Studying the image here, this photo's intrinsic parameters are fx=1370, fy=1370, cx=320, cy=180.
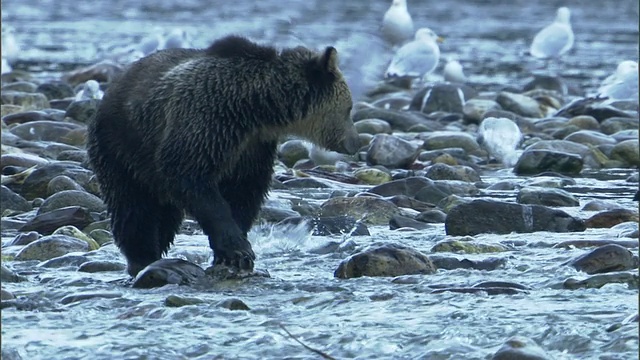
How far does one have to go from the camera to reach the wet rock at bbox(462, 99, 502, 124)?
13.2m

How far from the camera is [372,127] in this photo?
1193 centimetres

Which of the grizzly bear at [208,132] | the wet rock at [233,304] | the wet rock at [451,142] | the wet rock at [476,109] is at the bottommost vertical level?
the wet rock at [476,109]

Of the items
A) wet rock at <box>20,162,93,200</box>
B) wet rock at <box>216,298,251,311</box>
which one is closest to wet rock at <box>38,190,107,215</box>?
wet rock at <box>20,162,93,200</box>

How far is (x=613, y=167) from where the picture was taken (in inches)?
410

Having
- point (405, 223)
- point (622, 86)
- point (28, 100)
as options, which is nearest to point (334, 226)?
point (405, 223)

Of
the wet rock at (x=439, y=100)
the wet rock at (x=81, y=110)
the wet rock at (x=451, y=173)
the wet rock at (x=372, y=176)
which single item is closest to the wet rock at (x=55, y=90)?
the wet rock at (x=81, y=110)

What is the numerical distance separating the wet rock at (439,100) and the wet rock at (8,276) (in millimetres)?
8281

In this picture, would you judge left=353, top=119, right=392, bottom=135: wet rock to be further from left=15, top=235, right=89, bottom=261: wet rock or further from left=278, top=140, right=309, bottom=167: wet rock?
left=15, top=235, right=89, bottom=261: wet rock

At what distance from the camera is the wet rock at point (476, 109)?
13.2 metres

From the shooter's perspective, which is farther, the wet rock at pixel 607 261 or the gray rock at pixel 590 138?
the gray rock at pixel 590 138

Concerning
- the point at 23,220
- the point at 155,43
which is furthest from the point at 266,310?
the point at 155,43

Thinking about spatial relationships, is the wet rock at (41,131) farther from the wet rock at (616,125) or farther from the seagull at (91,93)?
the wet rock at (616,125)

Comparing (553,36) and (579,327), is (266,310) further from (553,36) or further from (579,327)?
(553,36)

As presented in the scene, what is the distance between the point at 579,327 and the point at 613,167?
5.59 metres
